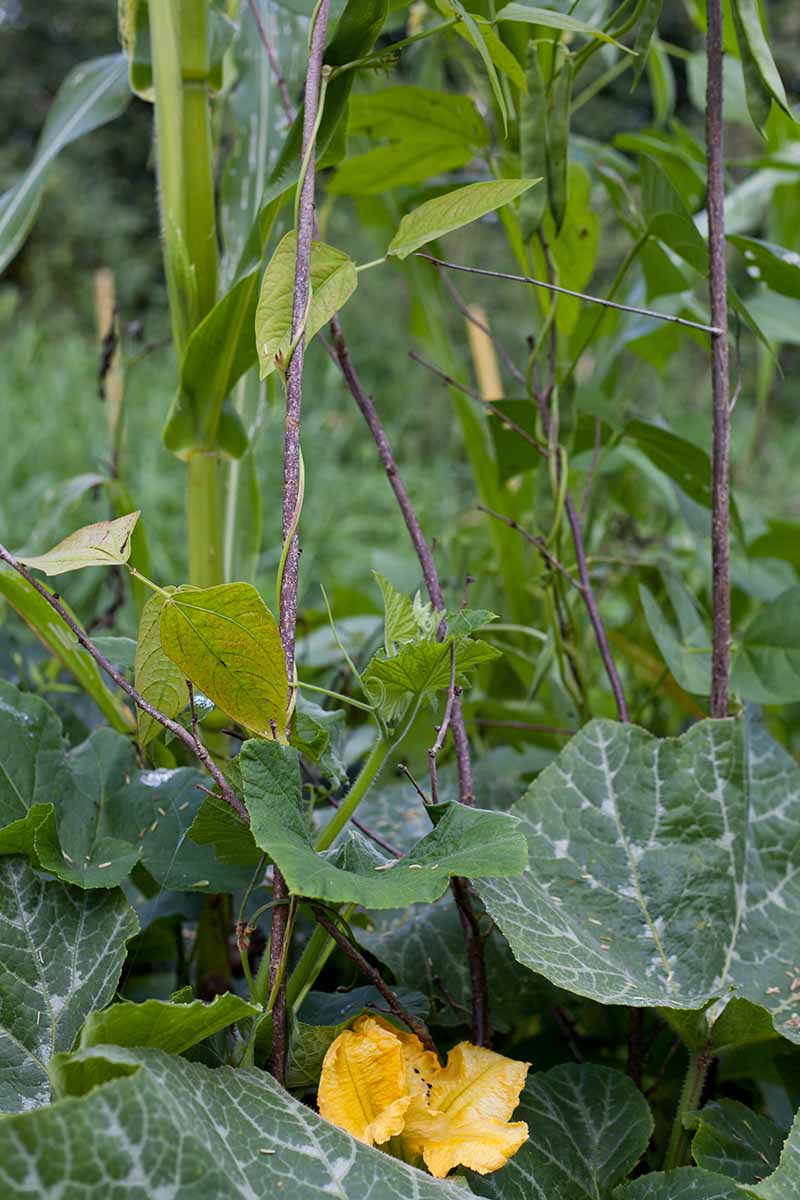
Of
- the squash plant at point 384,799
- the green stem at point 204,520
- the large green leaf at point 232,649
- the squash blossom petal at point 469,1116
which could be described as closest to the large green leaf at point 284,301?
the squash plant at point 384,799

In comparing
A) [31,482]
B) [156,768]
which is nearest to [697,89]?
[156,768]

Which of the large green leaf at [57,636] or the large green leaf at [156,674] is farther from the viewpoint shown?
the large green leaf at [57,636]

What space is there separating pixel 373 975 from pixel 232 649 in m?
0.16

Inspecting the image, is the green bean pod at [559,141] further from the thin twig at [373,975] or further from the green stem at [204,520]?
the thin twig at [373,975]

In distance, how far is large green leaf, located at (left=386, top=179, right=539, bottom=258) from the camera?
45cm

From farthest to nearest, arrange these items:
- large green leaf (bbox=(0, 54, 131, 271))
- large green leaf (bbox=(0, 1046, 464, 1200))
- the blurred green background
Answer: the blurred green background → large green leaf (bbox=(0, 54, 131, 271)) → large green leaf (bbox=(0, 1046, 464, 1200))

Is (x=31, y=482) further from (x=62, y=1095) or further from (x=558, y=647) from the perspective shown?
(x=62, y=1095)

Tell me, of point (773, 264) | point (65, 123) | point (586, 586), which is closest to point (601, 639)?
point (586, 586)

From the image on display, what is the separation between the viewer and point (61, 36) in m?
7.26

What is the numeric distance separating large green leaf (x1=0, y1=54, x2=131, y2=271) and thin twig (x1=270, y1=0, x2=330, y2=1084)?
35 cm

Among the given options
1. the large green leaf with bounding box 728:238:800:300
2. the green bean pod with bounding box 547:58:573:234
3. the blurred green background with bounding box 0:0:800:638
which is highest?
the green bean pod with bounding box 547:58:573:234

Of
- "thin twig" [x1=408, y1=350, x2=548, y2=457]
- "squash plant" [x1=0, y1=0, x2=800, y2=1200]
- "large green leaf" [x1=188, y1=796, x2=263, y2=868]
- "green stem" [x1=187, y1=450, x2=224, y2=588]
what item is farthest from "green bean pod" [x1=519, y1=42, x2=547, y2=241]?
"large green leaf" [x1=188, y1=796, x2=263, y2=868]

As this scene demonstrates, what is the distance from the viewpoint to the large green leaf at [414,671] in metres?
0.41

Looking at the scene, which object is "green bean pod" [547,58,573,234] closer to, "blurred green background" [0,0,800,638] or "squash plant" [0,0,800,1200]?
"squash plant" [0,0,800,1200]
